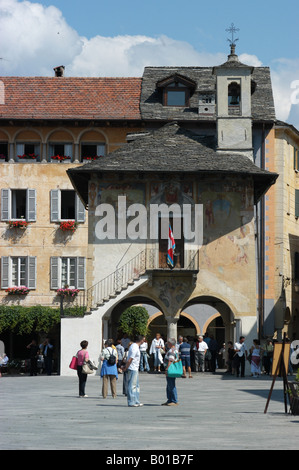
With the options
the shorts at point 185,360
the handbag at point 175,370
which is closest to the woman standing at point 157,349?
the shorts at point 185,360

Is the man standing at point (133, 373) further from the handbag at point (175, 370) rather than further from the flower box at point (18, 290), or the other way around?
the flower box at point (18, 290)

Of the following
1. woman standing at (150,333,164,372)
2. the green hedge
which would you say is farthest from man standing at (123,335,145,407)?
the green hedge

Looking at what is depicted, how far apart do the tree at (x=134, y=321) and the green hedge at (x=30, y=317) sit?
6010 millimetres

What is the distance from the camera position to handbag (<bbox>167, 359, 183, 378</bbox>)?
2110cm

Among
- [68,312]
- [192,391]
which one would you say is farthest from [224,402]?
[68,312]

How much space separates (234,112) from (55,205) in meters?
10.4

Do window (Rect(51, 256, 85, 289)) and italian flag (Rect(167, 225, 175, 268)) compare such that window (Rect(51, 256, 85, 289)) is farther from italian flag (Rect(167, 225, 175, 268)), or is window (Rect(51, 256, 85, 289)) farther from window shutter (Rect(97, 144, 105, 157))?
italian flag (Rect(167, 225, 175, 268))

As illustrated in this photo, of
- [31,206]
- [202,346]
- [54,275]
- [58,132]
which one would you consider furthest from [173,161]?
[54,275]

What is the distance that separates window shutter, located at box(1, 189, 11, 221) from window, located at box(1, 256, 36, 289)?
201cm

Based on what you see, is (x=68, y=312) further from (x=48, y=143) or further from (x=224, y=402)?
(x=224, y=402)

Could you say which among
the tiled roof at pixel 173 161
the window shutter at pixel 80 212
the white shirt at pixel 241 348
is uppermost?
the tiled roof at pixel 173 161

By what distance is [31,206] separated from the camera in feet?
160

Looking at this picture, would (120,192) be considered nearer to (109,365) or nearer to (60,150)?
(60,150)

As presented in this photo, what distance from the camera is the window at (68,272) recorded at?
48625 millimetres
